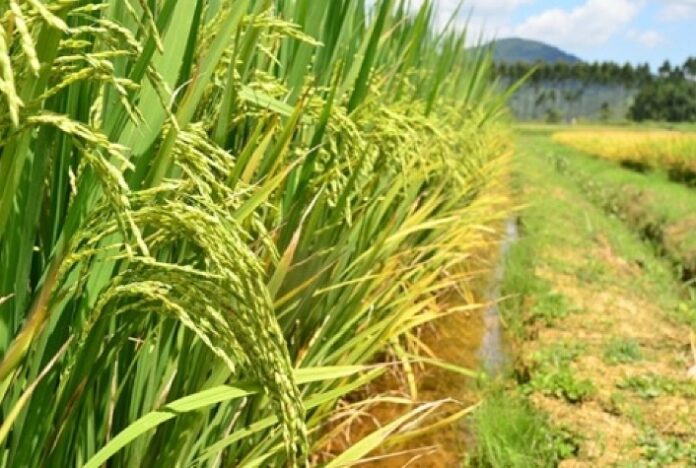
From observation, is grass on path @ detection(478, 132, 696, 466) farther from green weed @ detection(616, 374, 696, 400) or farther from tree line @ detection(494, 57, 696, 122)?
tree line @ detection(494, 57, 696, 122)

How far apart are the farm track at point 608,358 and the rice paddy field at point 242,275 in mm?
17

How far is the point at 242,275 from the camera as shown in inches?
25.0

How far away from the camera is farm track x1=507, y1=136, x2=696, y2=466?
2.83 metres

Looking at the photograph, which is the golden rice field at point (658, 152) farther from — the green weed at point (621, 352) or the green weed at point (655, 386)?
the green weed at point (655, 386)

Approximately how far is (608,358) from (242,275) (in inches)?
138

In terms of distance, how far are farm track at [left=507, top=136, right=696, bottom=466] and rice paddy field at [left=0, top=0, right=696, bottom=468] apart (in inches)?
0.7

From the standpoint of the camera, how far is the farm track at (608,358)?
111 inches

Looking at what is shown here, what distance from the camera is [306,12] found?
1.50 metres

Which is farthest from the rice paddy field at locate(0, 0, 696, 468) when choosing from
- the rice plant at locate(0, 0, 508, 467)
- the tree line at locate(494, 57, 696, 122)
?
the tree line at locate(494, 57, 696, 122)

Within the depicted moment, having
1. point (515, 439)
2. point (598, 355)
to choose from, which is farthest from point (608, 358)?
point (515, 439)

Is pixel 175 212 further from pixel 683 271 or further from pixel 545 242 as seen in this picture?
pixel 683 271

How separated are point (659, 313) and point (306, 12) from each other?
4.51 metres

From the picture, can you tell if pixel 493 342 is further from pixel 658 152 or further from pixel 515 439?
pixel 658 152

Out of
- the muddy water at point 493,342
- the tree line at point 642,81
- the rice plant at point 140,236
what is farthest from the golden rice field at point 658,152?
the tree line at point 642,81
